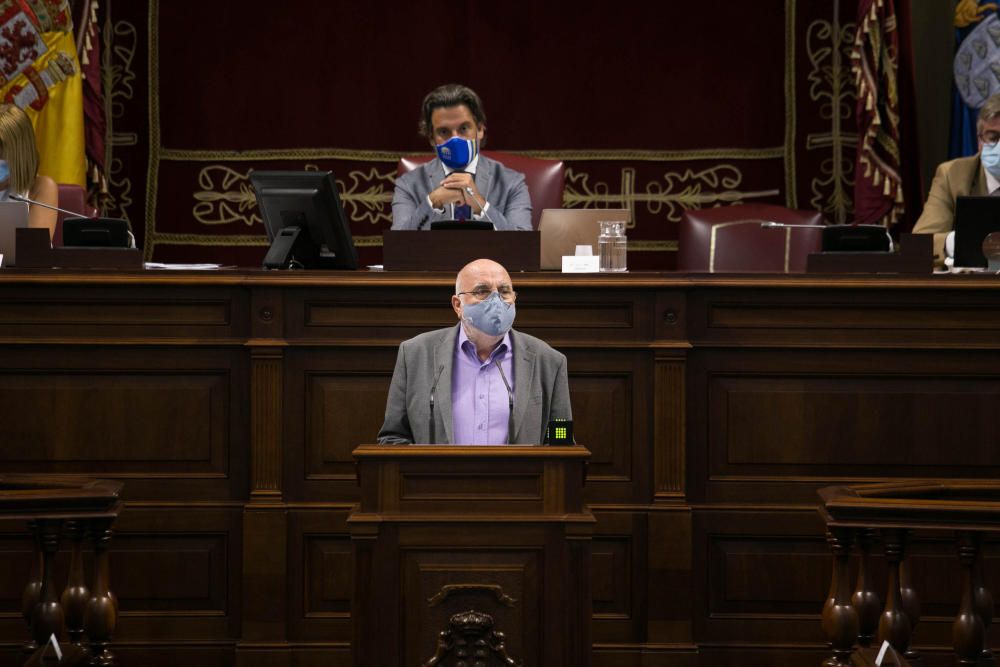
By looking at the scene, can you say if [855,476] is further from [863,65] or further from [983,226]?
[863,65]

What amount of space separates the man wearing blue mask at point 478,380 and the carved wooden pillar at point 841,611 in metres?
1.03

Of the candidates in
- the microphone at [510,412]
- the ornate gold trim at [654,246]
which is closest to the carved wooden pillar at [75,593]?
the microphone at [510,412]

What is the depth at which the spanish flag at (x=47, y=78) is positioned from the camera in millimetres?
6926

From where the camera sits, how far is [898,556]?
10.6 feet

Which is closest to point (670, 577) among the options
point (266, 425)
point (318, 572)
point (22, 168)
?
point (318, 572)

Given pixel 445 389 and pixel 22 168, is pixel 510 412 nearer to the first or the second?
pixel 445 389

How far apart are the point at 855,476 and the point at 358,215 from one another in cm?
384

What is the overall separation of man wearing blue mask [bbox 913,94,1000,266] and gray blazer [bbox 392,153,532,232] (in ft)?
5.47

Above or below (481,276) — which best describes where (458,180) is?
above

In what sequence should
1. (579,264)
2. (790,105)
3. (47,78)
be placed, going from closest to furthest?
(579,264), (47,78), (790,105)

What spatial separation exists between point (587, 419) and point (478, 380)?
0.57 metres

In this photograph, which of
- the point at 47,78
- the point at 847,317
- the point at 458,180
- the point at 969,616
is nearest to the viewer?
the point at 969,616

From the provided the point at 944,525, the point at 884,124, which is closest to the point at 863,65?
the point at 884,124

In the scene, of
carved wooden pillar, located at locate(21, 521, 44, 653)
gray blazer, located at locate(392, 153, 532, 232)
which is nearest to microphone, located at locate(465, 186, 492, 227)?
gray blazer, located at locate(392, 153, 532, 232)
